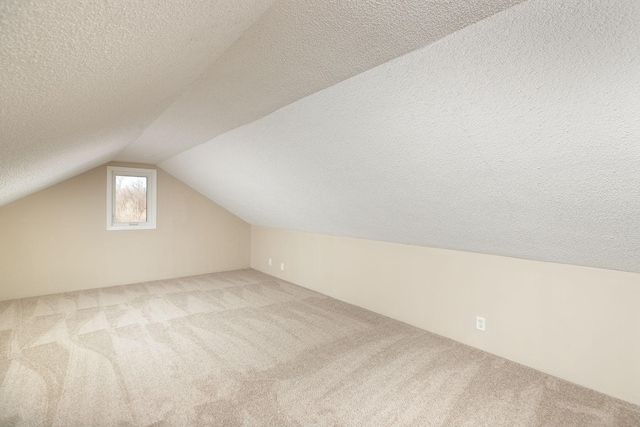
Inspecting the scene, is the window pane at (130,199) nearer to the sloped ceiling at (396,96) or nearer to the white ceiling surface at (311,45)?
the sloped ceiling at (396,96)

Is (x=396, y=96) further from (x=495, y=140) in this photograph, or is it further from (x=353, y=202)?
(x=353, y=202)

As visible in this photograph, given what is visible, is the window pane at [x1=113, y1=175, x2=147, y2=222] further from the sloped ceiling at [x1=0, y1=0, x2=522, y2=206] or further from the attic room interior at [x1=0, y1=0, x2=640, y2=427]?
the sloped ceiling at [x1=0, y1=0, x2=522, y2=206]

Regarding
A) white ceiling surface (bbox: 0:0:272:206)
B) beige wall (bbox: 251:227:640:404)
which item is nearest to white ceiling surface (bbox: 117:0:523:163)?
white ceiling surface (bbox: 0:0:272:206)

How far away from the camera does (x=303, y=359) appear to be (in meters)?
2.78

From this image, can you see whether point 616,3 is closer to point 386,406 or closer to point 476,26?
point 476,26

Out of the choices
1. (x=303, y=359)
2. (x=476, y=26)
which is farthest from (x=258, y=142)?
(x=476, y=26)

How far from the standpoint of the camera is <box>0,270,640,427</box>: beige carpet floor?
2.04m

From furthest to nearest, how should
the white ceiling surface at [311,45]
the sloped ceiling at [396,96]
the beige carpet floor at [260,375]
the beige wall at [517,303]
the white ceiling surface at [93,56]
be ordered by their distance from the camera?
1. the beige wall at [517,303]
2. the beige carpet floor at [260,375]
3. the white ceiling surface at [311,45]
4. the sloped ceiling at [396,96]
5. the white ceiling surface at [93,56]

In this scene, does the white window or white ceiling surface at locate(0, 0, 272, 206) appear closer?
white ceiling surface at locate(0, 0, 272, 206)

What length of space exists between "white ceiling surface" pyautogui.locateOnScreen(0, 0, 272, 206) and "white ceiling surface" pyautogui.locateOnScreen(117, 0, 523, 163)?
0.12 m

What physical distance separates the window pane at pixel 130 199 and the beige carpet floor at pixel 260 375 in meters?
1.74

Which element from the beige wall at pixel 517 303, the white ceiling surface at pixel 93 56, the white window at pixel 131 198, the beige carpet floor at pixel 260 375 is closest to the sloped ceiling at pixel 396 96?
the white ceiling surface at pixel 93 56

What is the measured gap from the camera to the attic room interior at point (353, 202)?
3.67ft

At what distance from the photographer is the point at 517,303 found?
109 inches
